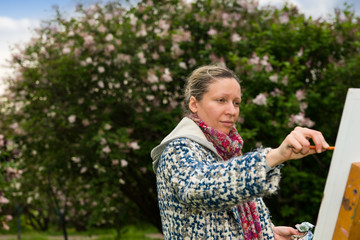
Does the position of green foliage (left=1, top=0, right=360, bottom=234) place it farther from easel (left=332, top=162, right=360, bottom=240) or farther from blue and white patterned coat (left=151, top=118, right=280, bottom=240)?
easel (left=332, top=162, right=360, bottom=240)

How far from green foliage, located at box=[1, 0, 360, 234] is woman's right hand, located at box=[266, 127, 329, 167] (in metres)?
4.06

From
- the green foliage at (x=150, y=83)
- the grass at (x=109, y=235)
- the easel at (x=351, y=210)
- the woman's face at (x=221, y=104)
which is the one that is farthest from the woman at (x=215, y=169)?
the grass at (x=109, y=235)

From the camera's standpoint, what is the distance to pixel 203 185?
4.32 ft

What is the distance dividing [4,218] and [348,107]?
20.2 ft

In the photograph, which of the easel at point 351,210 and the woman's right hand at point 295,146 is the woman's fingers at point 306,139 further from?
the easel at point 351,210

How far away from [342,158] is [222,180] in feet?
1.13

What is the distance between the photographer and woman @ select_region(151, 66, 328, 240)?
49.4 inches

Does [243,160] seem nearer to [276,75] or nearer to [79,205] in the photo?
[276,75]

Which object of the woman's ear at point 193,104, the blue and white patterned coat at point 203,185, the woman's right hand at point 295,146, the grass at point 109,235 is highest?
the woman's ear at point 193,104

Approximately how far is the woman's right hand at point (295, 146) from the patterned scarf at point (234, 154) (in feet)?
1.51

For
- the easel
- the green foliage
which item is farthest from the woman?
the green foliage

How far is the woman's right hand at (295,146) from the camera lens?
1203 millimetres

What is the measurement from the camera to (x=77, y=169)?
6.66 m

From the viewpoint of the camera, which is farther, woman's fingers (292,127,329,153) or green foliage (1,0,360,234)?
green foliage (1,0,360,234)
